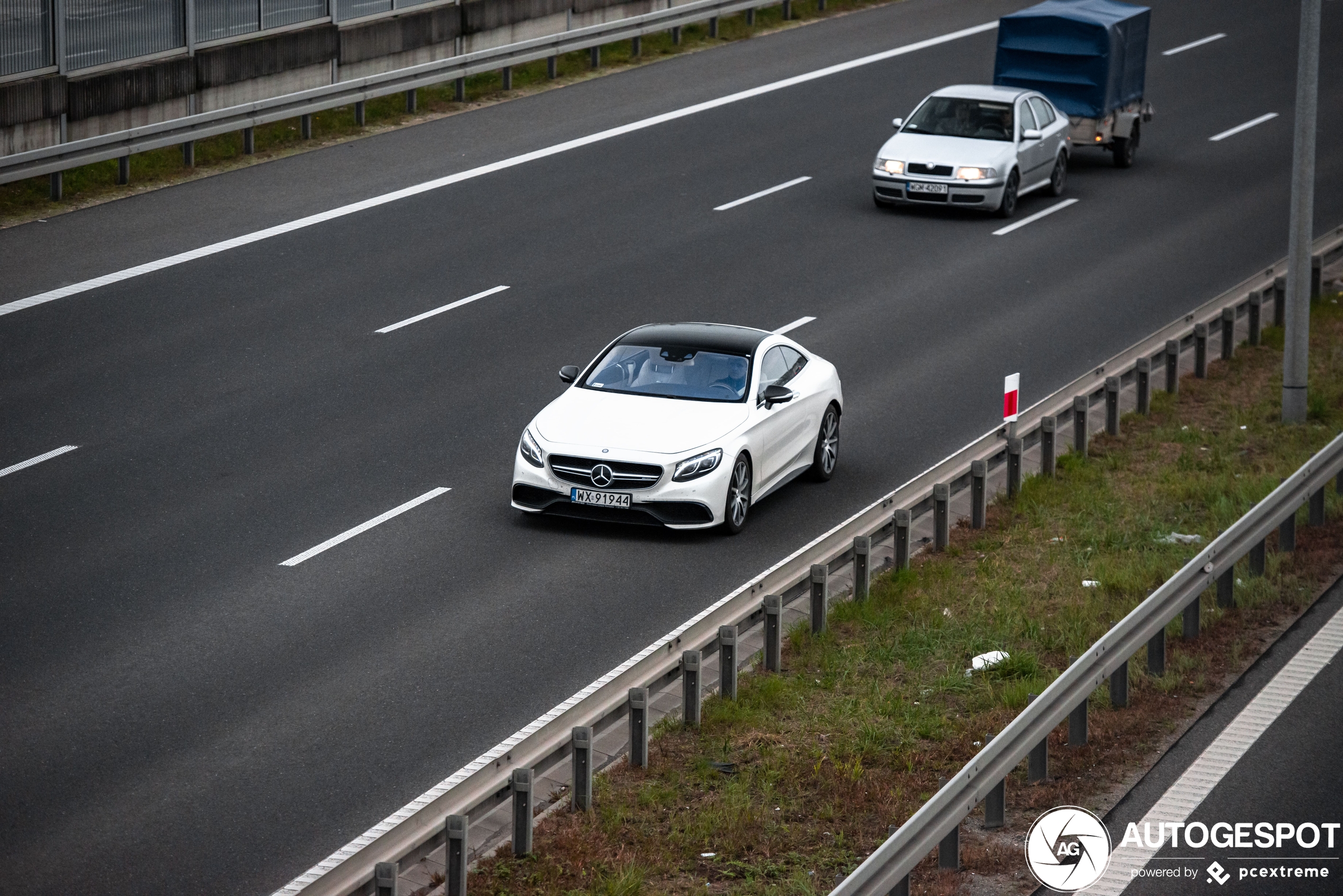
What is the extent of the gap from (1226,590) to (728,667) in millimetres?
3736

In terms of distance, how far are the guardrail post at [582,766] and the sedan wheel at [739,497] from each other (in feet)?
16.2

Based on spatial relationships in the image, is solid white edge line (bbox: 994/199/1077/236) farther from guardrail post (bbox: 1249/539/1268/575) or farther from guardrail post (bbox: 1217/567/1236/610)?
guardrail post (bbox: 1217/567/1236/610)

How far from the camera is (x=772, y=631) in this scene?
39.5ft

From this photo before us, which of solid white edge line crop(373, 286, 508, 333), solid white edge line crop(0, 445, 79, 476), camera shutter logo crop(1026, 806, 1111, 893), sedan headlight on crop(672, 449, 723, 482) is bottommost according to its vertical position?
solid white edge line crop(0, 445, 79, 476)

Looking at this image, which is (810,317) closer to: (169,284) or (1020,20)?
(169,284)

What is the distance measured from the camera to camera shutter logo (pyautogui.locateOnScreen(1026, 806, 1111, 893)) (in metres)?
9.03

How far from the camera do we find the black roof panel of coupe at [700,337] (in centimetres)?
1584

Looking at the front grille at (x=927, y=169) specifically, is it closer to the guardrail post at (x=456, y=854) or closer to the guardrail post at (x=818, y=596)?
the guardrail post at (x=818, y=596)

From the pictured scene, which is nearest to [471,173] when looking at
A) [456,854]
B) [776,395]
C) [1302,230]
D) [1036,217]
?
[1036,217]

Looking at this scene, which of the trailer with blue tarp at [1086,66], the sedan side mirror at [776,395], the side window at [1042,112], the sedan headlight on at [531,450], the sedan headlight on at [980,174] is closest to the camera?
the sedan headlight on at [531,450]

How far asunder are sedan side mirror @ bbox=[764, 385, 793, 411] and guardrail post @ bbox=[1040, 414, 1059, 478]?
7.54ft

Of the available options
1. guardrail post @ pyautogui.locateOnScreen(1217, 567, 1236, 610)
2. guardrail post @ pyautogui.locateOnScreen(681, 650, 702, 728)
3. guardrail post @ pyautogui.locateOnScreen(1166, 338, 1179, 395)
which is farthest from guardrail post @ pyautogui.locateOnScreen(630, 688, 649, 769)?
guardrail post @ pyautogui.locateOnScreen(1166, 338, 1179, 395)

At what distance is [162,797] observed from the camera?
10133mm

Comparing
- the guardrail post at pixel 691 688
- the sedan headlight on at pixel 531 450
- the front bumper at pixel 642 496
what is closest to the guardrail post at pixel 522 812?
the guardrail post at pixel 691 688
